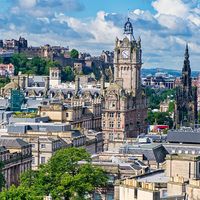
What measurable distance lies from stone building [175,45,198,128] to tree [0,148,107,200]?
294ft

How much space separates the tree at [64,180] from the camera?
234 ft

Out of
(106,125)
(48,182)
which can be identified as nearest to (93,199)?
(48,182)

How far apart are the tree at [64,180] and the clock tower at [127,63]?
76.6m

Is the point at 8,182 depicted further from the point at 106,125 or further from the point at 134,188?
the point at 106,125

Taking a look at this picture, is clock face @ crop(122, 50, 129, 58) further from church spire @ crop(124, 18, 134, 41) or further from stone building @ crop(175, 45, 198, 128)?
stone building @ crop(175, 45, 198, 128)

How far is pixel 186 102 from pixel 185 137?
7190 cm

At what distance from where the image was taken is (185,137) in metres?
103

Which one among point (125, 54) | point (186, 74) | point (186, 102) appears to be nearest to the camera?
point (125, 54)

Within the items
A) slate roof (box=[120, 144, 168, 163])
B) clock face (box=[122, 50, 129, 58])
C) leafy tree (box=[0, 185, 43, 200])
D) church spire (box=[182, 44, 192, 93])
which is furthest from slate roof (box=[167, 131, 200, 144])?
church spire (box=[182, 44, 192, 93])

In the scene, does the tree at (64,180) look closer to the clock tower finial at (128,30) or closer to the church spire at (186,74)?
the clock tower finial at (128,30)

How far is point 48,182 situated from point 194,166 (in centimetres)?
1519

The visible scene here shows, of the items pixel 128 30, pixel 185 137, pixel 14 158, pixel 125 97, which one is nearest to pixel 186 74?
pixel 128 30

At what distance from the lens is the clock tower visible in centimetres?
15396

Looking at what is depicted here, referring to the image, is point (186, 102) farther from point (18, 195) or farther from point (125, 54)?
point (18, 195)
